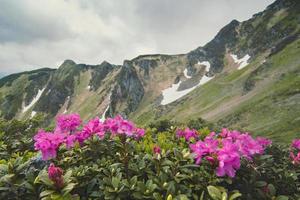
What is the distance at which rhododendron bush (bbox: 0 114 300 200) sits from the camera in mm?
5266

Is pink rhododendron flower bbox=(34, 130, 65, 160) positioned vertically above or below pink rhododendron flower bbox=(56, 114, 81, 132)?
below

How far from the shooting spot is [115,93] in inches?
7825

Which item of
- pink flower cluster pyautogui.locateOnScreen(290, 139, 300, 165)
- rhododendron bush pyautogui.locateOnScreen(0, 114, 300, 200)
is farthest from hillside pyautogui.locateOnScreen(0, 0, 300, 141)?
rhododendron bush pyautogui.locateOnScreen(0, 114, 300, 200)

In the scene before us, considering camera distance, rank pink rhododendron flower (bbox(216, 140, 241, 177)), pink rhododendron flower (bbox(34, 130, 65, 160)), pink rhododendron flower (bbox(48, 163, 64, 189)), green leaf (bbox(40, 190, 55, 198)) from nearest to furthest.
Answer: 1. green leaf (bbox(40, 190, 55, 198))
2. pink rhododendron flower (bbox(48, 163, 64, 189))
3. pink rhododendron flower (bbox(216, 140, 241, 177))
4. pink rhododendron flower (bbox(34, 130, 65, 160))

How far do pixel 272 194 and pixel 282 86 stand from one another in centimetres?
7706

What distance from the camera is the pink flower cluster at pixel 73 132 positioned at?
586 cm

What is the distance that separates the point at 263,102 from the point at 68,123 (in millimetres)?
72606

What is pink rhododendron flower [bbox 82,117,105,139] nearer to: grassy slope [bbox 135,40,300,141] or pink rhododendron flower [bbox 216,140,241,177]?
pink rhododendron flower [bbox 216,140,241,177]

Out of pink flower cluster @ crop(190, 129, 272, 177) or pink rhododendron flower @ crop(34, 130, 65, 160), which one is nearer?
pink flower cluster @ crop(190, 129, 272, 177)

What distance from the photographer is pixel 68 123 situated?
289 inches

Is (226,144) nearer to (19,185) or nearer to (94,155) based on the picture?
(94,155)

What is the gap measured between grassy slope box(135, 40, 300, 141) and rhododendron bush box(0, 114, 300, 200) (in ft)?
147

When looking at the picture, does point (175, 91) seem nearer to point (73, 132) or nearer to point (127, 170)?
point (73, 132)

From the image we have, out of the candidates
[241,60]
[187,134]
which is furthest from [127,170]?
[241,60]
